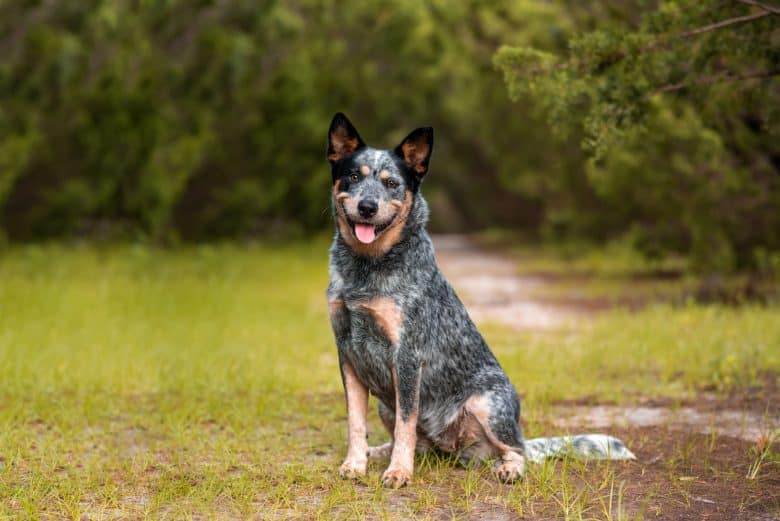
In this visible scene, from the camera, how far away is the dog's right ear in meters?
5.62

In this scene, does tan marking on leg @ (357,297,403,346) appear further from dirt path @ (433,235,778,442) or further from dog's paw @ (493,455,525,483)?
dirt path @ (433,235,778,442)

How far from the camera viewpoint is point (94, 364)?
29.3ft

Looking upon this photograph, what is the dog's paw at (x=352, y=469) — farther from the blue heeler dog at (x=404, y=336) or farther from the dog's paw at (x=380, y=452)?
the dog's paw at (x=380, y=452)

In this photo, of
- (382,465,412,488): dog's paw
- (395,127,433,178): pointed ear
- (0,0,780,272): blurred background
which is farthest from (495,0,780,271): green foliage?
(382,465,412,488): dog's paw

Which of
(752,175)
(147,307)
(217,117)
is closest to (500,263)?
(217,117)

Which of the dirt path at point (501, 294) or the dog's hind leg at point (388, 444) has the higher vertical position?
the dog's hind leg at point (388, 444)

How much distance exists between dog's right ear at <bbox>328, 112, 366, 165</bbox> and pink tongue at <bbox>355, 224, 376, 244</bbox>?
51cm

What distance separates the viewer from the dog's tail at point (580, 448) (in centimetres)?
574

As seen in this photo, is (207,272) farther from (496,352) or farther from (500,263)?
(500,263)

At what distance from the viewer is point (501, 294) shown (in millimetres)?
16312

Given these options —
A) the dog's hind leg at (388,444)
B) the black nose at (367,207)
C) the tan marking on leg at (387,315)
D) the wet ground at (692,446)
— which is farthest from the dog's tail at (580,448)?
the black nose at (367,207)

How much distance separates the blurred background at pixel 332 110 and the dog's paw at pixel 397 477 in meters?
2.01

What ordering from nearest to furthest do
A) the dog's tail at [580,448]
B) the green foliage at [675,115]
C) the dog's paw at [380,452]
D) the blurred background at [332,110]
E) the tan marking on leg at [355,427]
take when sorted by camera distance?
the tan marking on leg at [355,427], the dog's tail at [580,448], the dog's paw at [380,452], the green foliage at [675,115], the blurred background at [332,110]

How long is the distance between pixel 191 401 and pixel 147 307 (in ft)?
17.0
